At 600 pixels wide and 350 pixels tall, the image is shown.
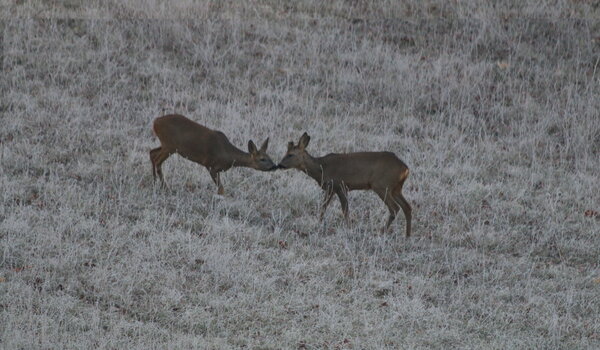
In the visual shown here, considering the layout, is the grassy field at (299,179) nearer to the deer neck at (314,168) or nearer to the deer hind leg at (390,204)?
the deer hind leg at (390,204)

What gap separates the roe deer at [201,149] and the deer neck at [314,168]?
421 mm

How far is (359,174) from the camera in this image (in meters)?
10.5

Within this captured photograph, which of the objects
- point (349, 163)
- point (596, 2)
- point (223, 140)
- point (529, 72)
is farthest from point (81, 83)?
point (596, 2)

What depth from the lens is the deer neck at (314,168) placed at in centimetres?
1090

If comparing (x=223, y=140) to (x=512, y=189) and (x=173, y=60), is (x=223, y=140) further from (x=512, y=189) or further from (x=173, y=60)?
(x=173, y=60)

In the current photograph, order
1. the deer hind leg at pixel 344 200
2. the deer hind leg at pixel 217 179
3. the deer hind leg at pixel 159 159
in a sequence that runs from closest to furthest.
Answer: the deer hind leg at pixel 344 200 → the deer hind leg at pixel 217 179 → the deer hind leg at pixel 159 159

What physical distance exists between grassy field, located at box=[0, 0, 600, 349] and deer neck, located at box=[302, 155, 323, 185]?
413 mm

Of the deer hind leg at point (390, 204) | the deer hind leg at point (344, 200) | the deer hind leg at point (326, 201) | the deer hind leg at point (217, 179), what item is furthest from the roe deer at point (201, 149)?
the deer hind leg at point (390, 204)

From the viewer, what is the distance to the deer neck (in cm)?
1090

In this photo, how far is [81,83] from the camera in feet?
48.9

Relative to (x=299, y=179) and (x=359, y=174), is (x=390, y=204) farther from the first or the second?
(x=299, y=179)

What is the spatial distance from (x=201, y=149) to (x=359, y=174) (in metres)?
1.93

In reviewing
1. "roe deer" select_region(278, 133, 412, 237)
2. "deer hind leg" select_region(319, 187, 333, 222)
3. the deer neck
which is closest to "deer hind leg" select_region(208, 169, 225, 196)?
"roe deer" select_region(278, 133, 412, 237)

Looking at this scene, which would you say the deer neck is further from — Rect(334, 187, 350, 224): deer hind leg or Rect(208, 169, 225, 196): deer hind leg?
Rect(208, 169, 225, 196): deer hind leg
